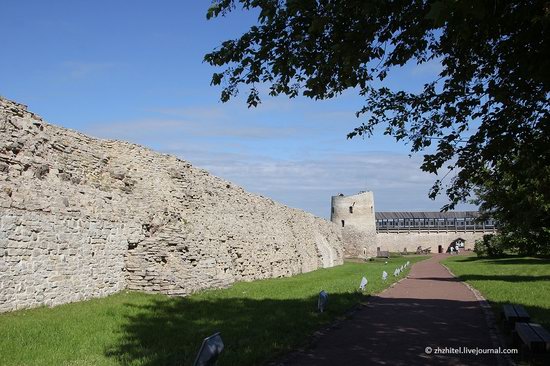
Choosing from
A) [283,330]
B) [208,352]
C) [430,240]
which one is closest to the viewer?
[208,352]

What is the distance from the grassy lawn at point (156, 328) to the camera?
7969mm

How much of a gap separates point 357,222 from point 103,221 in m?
51.2

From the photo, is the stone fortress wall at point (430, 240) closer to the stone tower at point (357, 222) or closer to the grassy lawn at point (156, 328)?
the stone tower at point (357, 222)

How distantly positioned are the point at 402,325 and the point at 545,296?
7.84m

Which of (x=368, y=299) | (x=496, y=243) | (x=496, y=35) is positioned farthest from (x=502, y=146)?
(x=496, y=243)

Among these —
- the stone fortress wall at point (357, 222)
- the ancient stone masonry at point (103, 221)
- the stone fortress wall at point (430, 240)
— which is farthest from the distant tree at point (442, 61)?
the stone fortress wall at point (430, 240)

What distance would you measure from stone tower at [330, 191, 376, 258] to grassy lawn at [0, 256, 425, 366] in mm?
48367

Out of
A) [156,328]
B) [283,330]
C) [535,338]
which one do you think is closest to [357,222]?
[283,330]

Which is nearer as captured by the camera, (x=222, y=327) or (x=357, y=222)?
(x=222, y=327)

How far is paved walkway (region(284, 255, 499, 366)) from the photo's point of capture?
8.02m

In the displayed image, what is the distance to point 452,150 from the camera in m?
9.15

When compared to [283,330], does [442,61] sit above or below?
above

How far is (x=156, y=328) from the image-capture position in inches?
413

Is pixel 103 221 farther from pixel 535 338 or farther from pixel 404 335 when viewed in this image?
pixel 535 338
